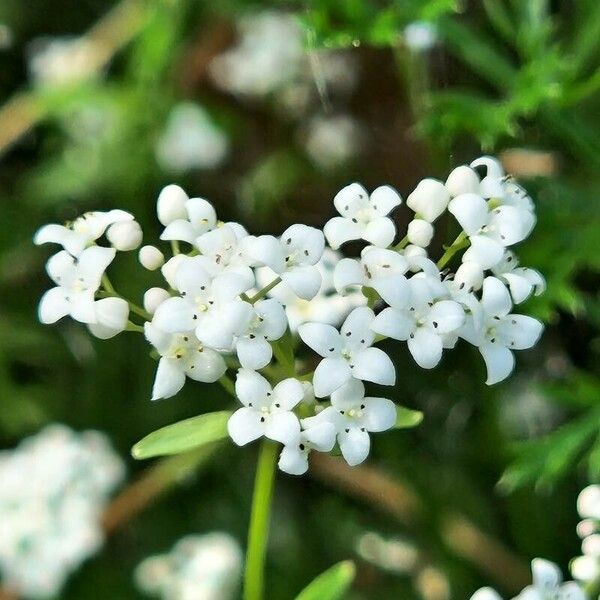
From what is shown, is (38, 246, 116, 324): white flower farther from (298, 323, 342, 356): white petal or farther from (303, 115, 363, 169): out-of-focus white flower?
(303, 115, 363, 169): out-of-focus white flower

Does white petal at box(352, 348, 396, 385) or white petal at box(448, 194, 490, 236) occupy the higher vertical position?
white petal at box(448, 194, 490, 236)

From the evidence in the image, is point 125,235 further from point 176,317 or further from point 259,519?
point 259,519

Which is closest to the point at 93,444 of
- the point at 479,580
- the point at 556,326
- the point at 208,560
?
the point at 208,560

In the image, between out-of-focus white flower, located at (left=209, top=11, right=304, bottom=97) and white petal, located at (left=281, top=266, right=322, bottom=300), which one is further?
out-of-focus white flower, located at (left=209, top=11, right=304, bottom=97)

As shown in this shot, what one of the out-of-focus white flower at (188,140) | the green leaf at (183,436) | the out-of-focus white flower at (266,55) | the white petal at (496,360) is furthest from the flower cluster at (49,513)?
the white petal at (496,360)

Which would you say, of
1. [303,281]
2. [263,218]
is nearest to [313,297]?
[303,281]

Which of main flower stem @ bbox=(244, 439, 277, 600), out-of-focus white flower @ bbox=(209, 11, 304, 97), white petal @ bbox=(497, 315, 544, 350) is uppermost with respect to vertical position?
white petal @ bbox=(497, 315, 544, 350)

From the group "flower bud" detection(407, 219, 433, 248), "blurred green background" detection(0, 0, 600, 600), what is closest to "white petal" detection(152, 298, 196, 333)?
"flower bud" detection(407, 219, 433, 248)
